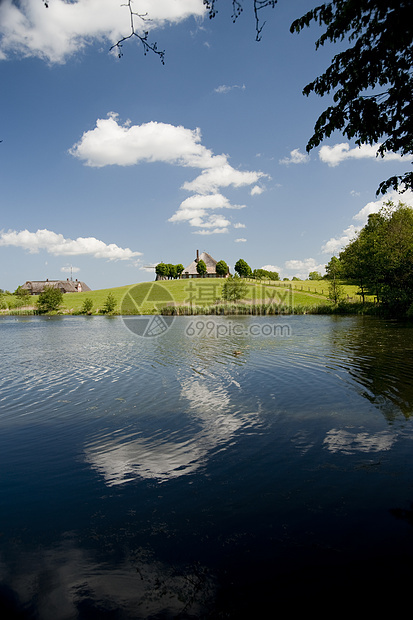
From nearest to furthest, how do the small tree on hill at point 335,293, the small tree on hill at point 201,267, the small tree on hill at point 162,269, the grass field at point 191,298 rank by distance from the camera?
the small tree on hill at point 335,293 → the grass field at point 191,298 → the small tree on hill at point 201,267 → the small tree on hill at point 162,269

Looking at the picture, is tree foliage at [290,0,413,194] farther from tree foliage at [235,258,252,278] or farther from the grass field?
tree foliage at [235,258,252,278]

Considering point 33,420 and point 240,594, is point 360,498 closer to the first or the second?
point 240,594

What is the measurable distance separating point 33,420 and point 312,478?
8.22 m

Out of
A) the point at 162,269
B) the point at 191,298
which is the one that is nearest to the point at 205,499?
the point at 191,298

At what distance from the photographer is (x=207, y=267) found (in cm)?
15062

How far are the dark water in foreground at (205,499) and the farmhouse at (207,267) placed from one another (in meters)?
136

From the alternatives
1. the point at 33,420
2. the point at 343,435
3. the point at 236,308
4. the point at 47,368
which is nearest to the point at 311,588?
the point at 343,435

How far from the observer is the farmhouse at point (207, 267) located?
150 m

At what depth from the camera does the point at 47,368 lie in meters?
18.7

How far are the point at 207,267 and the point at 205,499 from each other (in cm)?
14592

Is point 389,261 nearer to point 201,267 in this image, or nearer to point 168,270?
point 201,267

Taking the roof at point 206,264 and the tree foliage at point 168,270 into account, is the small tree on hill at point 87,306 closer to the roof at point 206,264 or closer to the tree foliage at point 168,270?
the tree foliage at point 168,270

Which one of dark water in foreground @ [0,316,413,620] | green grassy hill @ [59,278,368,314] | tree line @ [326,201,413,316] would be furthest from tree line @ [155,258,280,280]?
dark water in foreground @ [0,316,413,620]

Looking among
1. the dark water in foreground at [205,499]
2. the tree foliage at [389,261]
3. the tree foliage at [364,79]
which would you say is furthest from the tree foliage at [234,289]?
the tree foliage at [364,79]
